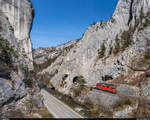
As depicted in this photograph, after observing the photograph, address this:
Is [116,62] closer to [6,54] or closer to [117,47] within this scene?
[117,47]

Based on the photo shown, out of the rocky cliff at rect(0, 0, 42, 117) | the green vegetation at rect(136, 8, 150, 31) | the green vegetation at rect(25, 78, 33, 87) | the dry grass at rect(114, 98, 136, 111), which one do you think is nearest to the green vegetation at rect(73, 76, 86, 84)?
the dry grass at rect(114, 98, 136, 111)

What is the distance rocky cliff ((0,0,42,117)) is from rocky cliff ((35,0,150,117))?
70.2 ft

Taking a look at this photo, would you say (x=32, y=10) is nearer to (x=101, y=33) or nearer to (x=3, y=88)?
(x=3, y=88)

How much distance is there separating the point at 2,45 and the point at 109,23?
53.1 meters

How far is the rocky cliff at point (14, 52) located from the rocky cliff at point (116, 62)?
21.4 metres

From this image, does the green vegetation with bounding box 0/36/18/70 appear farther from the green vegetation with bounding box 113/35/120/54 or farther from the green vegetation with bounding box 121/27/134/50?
the green vegetation with bounding box 121/27/134/50

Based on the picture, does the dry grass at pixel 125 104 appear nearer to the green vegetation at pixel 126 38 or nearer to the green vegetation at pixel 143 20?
the green vegetation at pixel 126 38

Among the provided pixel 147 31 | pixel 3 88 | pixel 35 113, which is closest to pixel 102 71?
pixel 147 31

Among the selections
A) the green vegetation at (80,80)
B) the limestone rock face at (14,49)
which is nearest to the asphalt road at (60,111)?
the limestone rock face at (14,49)

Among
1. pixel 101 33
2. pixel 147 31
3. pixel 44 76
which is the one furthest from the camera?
pixel 44 76

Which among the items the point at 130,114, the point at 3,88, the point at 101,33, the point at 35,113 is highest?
the point at 101,33

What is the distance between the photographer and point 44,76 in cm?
10506

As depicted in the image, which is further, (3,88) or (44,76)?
(44,76)

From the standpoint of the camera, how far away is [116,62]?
5275 centimetres
